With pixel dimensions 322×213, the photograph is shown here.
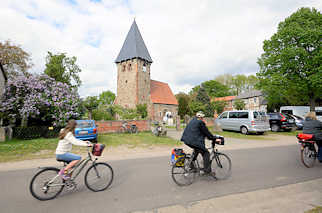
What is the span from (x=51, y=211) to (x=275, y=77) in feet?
78.7

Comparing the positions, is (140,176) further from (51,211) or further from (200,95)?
(200,95)

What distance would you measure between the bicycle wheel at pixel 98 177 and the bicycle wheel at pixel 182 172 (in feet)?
5.22

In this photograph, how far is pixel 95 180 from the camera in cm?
417

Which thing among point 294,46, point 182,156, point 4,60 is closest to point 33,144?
point 182,156

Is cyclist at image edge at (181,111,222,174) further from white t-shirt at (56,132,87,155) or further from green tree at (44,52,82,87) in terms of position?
green tree at (44,52,82,87)

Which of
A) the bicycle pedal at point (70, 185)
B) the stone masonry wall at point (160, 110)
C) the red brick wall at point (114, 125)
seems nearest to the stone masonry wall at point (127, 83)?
the stone masonry wall at point (160, 110)

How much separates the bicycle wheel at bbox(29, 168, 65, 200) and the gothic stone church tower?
32.8m

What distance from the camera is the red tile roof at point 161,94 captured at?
40.6m

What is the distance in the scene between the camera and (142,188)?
4.24m

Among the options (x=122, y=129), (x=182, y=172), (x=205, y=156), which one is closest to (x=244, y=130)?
(x=122, y=129)

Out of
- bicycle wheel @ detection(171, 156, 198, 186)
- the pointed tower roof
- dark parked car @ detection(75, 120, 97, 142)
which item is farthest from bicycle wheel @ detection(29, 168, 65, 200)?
the pointed tower roof

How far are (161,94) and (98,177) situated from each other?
129 feet

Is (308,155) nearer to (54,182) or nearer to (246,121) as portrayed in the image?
(54,182)

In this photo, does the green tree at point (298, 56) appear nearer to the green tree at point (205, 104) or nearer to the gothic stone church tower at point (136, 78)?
the green tree at point (205, 104)
